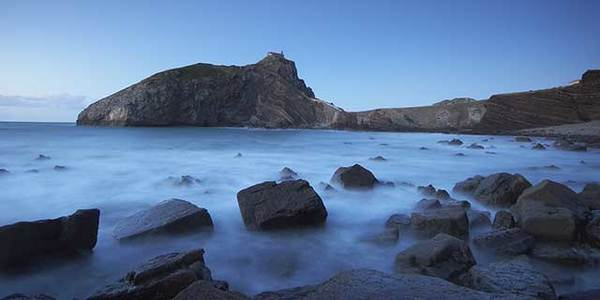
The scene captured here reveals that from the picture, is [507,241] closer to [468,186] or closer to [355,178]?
[468,186]

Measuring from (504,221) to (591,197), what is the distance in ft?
7.20

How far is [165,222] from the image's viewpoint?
18.3 feet

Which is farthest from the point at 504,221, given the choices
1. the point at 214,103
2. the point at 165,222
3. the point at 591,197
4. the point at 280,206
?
the point at 214,103

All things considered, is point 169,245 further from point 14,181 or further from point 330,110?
point 330,110

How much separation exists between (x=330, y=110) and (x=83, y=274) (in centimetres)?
5802

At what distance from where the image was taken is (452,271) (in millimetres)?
4043

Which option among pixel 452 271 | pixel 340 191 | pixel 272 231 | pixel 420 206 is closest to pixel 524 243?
pixel 452 271

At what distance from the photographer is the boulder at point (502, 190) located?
7.04m

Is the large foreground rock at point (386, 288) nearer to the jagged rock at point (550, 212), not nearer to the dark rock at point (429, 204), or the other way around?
the jagged rock at point (550, 212)

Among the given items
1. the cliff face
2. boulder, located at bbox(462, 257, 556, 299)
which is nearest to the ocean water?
boulder, located at bbox(462, 257, 556, 299)

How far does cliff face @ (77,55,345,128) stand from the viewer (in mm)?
59156

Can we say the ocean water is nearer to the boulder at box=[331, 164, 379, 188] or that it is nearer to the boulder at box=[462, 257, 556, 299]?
the boulder at box=[331, 164, 379, 188]

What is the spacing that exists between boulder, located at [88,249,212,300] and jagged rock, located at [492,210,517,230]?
404cm

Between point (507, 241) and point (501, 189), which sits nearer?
point (507, 241)
